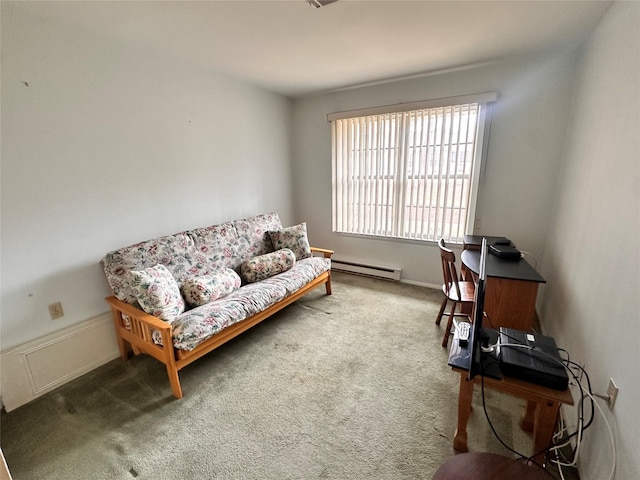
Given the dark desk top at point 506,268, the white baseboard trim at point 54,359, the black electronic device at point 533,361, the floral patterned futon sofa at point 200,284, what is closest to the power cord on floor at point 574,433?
the black electronic device at point 533,361

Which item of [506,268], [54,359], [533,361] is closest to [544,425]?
[533,361]

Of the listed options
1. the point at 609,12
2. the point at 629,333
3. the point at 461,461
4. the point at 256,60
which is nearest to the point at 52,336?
the point at 461,461

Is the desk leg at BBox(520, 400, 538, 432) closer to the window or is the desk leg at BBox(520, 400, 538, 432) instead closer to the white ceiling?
the window

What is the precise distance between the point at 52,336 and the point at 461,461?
2.52 meters

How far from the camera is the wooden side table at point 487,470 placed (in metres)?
0.93

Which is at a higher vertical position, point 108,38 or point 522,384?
point 108,38

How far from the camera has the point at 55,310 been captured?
75.4 inches

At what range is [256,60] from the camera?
247cm

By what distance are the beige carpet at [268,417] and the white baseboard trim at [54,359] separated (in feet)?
0.24

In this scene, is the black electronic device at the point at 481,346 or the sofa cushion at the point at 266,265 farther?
the sofa cushion at the point at 266,265

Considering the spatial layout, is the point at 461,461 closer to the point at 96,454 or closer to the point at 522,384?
the point at 522,384

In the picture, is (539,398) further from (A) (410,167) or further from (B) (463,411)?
(A) (410,167)

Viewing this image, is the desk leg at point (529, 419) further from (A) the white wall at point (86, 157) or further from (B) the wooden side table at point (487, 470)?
(A) the white wall at point (86, 157)

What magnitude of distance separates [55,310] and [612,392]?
313cm
